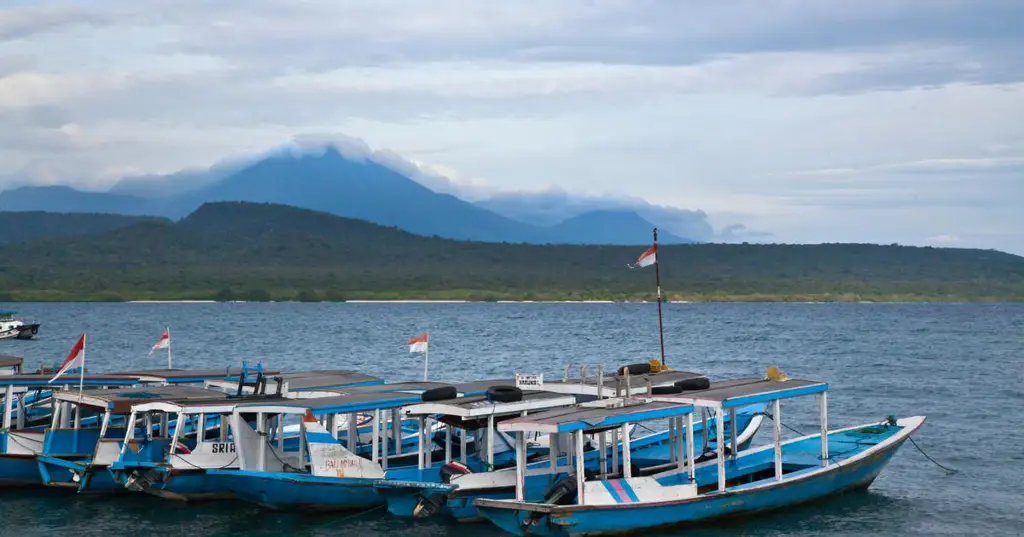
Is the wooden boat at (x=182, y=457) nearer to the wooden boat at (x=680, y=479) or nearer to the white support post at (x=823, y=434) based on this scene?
the wooden boat at (x=680, y=479)

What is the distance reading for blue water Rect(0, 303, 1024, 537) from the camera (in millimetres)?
32312

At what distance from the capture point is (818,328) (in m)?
156

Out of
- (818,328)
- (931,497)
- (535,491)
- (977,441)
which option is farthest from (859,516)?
(818,328)

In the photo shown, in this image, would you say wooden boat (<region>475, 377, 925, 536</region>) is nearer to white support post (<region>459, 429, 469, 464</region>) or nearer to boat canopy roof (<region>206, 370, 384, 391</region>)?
white support post (<region>459, 429, 469, 464</region>)

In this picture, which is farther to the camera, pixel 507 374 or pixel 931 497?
pixel 507 374

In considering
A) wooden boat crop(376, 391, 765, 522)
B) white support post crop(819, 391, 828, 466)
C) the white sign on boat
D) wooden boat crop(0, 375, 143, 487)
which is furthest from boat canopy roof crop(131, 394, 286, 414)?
white support post crop(819, 391, 828, 466)

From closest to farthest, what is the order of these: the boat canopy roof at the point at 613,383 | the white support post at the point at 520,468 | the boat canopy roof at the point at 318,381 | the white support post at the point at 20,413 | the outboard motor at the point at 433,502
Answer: the white support post at the point at 520,468, the outboard motor at the point at 433,502, the boat canopy roof at the point at 613,383, the white support post at the point at 20,413, the boat canopy roof at the point at 318,381

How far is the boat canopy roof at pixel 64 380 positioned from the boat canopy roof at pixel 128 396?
1.18 meters

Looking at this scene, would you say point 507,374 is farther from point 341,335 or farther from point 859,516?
point 341,335

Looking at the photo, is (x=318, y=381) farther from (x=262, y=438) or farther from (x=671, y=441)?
(x=671, y=441)

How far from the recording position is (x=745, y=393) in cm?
3105

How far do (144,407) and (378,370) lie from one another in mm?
49427

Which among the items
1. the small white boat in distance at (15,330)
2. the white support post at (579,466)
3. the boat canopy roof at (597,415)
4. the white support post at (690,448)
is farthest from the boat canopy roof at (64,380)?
the small white boat in distance at (15,330)

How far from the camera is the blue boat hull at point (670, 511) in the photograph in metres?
27.4
